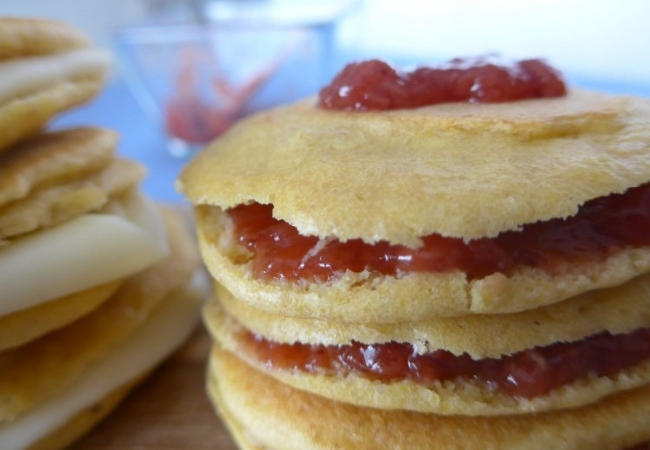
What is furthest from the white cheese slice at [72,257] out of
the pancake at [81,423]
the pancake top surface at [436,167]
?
the pancake at [81,423]

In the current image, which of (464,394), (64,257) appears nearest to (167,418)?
(64,257)

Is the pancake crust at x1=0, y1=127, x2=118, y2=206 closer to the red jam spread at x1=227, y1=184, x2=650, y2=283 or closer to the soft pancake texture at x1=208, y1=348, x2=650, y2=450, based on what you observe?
the red jam spread at x1=227, y1=184, x2=650, y2=283

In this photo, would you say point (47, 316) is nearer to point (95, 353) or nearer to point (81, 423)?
point (95, 353)

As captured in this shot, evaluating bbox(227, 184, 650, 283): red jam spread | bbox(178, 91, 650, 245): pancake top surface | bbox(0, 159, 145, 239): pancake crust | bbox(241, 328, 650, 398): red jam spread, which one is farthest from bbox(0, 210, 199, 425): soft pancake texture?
bbox(241, 328, 650, 398): red jam spread

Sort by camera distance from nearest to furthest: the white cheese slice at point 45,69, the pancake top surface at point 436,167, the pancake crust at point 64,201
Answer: the pancake top surface at point 436,167
the pancake crust at point 64,201
the white cheese slice at point 45,69

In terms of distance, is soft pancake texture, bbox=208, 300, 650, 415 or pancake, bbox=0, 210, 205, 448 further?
pancake, bbox=0, 210, 205, 448

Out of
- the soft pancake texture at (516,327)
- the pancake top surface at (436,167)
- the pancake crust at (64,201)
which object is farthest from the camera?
the pancake crust at (64,201)

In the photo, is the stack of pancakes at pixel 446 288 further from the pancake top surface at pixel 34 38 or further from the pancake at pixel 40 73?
the pancake top surface at pixel 34 38

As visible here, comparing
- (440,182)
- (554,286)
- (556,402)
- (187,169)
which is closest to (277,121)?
(187,169)
